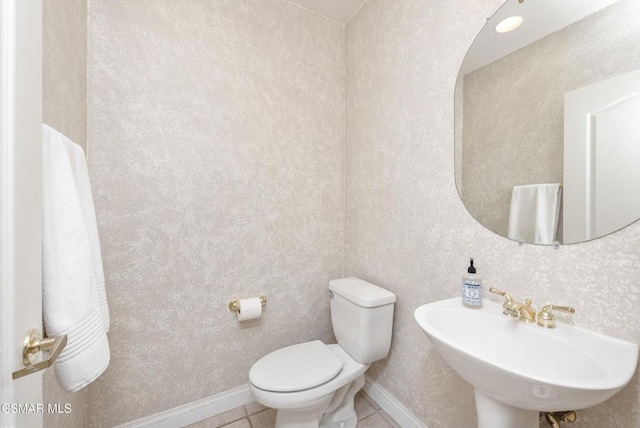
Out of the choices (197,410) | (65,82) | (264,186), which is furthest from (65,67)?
(197,410)

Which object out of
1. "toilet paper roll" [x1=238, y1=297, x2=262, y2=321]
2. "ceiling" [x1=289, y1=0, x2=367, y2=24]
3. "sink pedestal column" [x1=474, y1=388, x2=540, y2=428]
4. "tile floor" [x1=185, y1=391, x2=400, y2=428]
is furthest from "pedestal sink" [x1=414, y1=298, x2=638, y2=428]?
"ceiling" [x1=289, y1=0, x2=367, y2=24]

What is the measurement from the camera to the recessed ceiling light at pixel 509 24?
3.10 ft

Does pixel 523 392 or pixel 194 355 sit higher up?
pixel 523 392

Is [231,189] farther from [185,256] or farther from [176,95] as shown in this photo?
[176,95]

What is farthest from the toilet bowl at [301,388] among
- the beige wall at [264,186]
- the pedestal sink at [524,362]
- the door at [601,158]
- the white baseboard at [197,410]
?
the door at [601,158]

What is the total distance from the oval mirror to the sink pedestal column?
52 centimetres

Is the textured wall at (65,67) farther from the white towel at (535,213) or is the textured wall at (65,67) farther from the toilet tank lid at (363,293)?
the white towel at (535,213)

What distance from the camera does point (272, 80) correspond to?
5.24 feet

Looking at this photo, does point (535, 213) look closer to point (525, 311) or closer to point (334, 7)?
point (525, 311)

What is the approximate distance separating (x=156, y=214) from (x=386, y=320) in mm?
1297

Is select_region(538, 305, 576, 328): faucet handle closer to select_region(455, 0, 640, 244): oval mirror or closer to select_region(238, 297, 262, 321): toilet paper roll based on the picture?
select_region(455, 0, 640, 244): oval mirror

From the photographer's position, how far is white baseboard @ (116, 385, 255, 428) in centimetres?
135

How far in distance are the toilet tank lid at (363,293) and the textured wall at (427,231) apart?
0.24 ft

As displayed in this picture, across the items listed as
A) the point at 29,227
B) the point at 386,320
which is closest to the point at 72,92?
the point at 29,227
